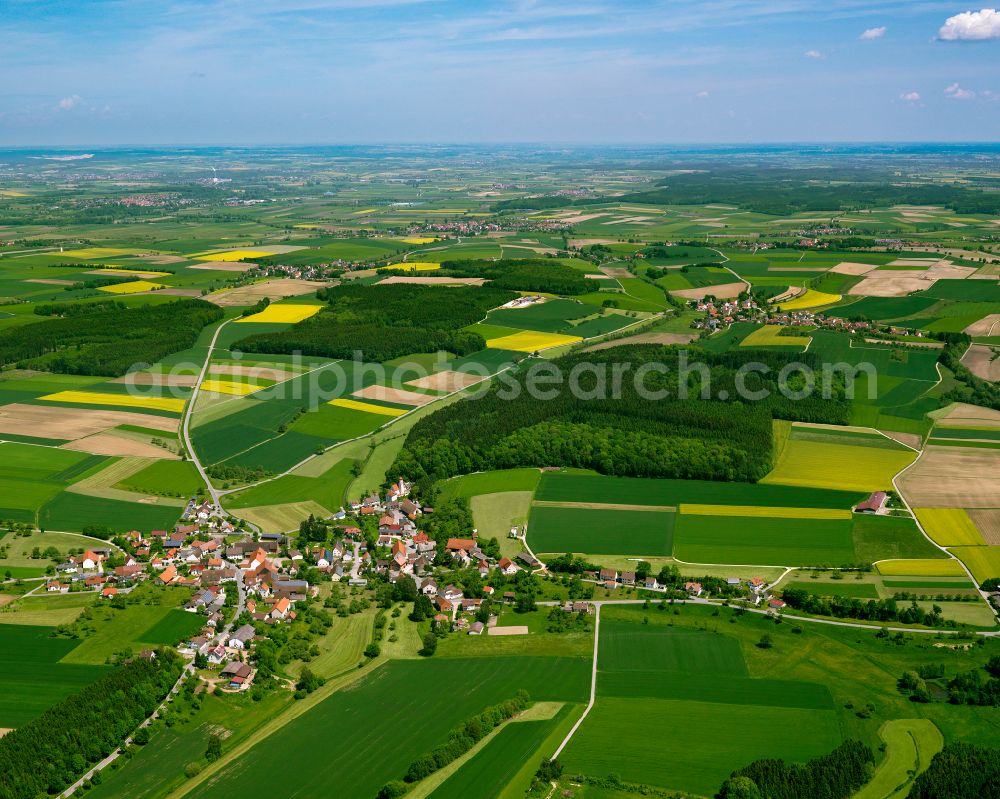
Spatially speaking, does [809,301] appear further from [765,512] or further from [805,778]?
[805,778]

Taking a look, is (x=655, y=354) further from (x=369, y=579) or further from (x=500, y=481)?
(x=369, y=579)

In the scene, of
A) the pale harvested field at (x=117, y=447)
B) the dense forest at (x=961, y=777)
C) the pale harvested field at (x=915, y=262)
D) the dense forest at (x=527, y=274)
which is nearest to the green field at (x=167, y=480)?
the pale harvested field at (x=117, y=447)

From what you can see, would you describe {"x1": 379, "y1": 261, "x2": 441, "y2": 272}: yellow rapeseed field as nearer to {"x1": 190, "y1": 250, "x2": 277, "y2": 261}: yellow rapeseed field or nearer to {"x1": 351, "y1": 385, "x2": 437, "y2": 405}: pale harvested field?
{"x1": 190, "y1": 250, "x2": 277, "y2": 261}: yellow rapeseed field

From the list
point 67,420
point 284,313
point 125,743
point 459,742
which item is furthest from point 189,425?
point 459,742

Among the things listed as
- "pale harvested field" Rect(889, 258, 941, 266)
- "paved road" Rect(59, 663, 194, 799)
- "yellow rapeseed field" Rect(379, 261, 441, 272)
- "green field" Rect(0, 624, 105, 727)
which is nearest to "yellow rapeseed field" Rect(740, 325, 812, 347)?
"pale harvested field" Rect(889, 258, 941, 266)

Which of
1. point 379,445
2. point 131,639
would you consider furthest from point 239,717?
point 379,445

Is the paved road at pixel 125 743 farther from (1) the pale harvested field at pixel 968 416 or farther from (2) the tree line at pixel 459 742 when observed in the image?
(1) the pale harvested field at pixel 968 416
